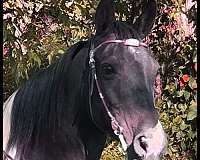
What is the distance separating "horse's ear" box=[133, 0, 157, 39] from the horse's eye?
0.34 meters

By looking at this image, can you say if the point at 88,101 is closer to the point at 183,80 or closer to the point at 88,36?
the point at 88,36

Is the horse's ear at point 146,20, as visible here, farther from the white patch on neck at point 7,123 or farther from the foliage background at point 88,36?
the white patch on neck at point 7,123

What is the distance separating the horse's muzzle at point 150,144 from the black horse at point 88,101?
3cm

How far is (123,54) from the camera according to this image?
2545 mm

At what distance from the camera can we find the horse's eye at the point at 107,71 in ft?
8.23

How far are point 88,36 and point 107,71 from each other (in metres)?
1.81

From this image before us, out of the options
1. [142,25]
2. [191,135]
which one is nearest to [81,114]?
[142,25]

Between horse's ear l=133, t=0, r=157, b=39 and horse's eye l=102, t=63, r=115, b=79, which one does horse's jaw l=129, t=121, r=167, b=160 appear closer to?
horse's eye l=102, t=63, r=115, b=79

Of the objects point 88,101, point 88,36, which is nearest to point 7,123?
point 88,101

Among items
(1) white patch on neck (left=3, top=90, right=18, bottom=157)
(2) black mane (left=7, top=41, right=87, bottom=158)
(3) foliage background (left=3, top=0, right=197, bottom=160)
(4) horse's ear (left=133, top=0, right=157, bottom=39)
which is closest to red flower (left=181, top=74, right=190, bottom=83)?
(3) foliage background (left=3, top=0, right=197, bottom=160)

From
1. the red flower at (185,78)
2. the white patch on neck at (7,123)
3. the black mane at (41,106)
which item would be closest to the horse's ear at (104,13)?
the black mane at (41,106)

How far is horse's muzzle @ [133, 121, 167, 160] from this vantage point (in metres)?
2.35

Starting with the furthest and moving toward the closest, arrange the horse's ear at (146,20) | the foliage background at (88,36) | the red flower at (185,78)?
1. the red flower at (185,78)
2. the foliage background at (88,36)
3. the horse's ear at (146,20)

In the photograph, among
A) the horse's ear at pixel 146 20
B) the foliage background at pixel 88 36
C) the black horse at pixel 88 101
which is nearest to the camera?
the black horse at pixel 88 101
